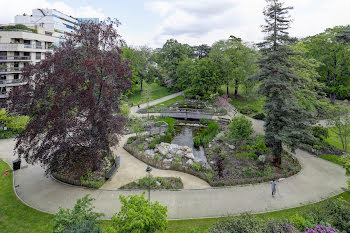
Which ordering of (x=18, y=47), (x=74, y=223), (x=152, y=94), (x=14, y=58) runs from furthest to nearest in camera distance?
(x=152, y=94) < (x=14, y=58) < (x=18, y=47) < (x=74, y=223)

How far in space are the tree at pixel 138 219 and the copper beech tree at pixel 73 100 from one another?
6.24m

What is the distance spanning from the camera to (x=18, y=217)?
10.5m

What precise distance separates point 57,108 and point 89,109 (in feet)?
5.71

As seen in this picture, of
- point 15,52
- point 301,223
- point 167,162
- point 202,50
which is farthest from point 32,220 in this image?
point 202,50

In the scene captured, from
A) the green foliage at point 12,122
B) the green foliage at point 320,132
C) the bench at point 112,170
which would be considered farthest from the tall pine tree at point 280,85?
the green foliage at point 12,122

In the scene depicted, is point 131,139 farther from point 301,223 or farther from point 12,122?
point 301,223

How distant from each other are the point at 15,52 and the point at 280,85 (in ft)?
123

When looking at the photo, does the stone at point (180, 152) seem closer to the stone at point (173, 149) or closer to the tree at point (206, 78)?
the stone at point (173, 149)

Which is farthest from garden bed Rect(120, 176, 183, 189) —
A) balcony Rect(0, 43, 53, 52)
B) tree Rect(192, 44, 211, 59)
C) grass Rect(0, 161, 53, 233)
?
tree Rect(192, 44, 211, 59)

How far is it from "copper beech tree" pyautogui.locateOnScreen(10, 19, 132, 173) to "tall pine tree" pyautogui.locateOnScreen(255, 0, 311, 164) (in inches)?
435

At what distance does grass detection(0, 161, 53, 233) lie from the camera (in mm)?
9625

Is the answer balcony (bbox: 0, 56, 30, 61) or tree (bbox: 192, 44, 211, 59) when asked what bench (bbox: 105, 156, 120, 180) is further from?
tree (bbox: 192, 44, 211, 59)

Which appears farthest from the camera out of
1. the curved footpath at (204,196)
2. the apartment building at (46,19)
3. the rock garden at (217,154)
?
the apartment building at (46,19)

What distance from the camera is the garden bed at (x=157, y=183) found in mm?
13039
